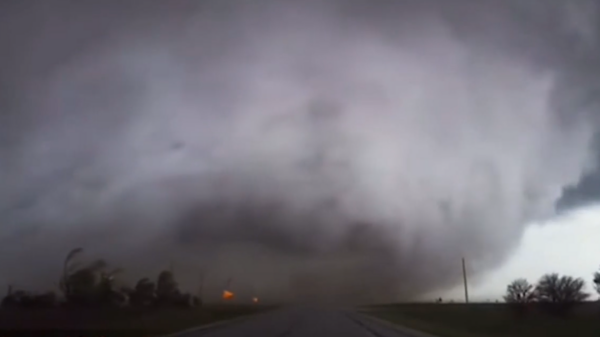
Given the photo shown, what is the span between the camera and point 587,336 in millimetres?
44094

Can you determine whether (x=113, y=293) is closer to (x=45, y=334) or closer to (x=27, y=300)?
(x=27, y=300)

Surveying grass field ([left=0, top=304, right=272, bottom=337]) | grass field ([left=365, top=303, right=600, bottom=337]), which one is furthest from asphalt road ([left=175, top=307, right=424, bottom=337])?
grass field ([left=0, top=304, right=272, bottom=337])

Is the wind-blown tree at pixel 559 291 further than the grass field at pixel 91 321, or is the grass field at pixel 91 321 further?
the wind-blown tree at pixel 559 291

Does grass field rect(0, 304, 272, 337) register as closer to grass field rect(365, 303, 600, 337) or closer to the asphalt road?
the asphalt road

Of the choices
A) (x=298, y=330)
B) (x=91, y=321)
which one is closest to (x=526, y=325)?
(x=298, y=330)

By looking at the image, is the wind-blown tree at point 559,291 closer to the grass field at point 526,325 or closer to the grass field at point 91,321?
the grass field at point 526,325

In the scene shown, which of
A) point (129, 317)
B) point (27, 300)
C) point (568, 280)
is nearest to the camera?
point (129, 317)

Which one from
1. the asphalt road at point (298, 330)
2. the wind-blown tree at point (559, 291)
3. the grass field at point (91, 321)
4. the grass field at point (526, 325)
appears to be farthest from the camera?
the wind-blown tree at point (559, 291)

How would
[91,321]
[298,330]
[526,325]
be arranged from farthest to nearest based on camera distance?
[91,321] < [526,325] < [298,330]

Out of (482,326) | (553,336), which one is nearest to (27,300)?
(482,326)

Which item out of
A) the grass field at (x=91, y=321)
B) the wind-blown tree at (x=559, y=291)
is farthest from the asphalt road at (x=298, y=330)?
the wind-blown tree at (x=559, y=291)

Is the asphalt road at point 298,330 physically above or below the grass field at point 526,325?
above

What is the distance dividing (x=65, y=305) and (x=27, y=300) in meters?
12.3

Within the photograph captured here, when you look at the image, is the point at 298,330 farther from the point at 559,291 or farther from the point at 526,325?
the point at 559,291
